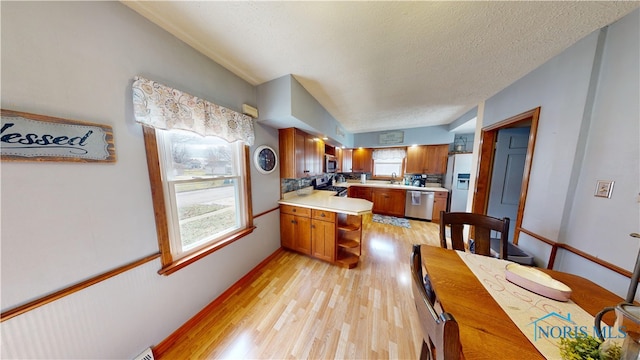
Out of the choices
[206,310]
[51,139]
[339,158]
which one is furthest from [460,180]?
[51,139]

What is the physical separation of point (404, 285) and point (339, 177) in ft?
10.5

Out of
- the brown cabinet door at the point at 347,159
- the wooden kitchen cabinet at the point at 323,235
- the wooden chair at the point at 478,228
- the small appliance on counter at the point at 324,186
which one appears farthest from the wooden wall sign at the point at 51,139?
the brown cabinet door at the point at 347,159

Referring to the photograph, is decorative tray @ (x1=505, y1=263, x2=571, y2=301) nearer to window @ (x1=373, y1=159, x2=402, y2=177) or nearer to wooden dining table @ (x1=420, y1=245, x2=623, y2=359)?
wooden dining table @ (x1=420, y1=245, x2=623, y2=359)

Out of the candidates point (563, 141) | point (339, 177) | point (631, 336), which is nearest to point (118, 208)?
point (631, 336)

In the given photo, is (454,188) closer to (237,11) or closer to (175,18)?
(237,11)

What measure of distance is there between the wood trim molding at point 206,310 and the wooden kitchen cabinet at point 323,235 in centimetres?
71

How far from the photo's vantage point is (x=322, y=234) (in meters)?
2.26

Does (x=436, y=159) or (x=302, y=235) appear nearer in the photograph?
(x=302, y=235)

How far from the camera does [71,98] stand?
87 cm

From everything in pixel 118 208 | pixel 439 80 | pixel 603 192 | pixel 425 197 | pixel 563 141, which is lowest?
pixel 425 197

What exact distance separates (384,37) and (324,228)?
206 centimetres

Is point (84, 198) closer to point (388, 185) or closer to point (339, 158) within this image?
point (339, 158)

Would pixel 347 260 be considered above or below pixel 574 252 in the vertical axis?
below

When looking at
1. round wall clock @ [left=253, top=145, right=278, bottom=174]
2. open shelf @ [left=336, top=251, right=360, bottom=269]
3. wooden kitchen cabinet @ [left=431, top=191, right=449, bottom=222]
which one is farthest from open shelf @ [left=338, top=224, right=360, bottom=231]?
wooden kitchen cabinet @ [left=431, top=191, right=449, bottom=222]
